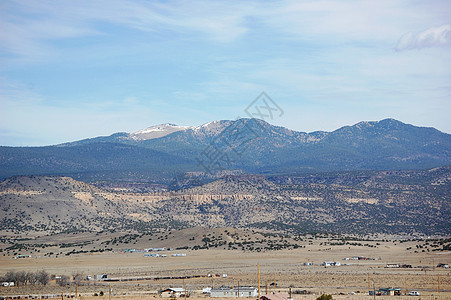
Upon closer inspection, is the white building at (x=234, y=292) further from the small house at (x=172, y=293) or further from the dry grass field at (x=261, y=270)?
the small house at (x=172, y=293)

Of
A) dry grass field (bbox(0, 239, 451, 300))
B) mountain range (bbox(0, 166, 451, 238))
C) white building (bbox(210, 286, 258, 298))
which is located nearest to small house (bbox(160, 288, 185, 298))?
dry grass field (bbox(0, 239, 451, 300))

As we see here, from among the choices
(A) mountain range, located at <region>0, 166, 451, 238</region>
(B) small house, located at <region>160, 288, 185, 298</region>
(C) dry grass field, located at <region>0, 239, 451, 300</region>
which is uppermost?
(A) mountain range, located at <region>0, 166, 451, 238</region>

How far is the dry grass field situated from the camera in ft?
224

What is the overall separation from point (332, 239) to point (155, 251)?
106 feet

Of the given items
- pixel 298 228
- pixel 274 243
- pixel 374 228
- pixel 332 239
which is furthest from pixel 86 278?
pixel 374 228

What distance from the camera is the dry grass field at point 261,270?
68.1 metres

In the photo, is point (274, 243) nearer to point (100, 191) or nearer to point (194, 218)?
point (194, 218)

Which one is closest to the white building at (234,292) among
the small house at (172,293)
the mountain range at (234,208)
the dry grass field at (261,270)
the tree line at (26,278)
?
the dry grass field at (261,270)

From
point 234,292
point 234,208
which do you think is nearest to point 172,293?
point 234,292

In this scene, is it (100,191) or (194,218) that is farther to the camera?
(100,191)

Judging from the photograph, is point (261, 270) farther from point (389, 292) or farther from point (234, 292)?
point (389, 292)

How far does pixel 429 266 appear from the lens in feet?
284

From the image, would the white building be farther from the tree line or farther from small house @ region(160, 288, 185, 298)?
the tree line

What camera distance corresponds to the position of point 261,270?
86.1 metres
